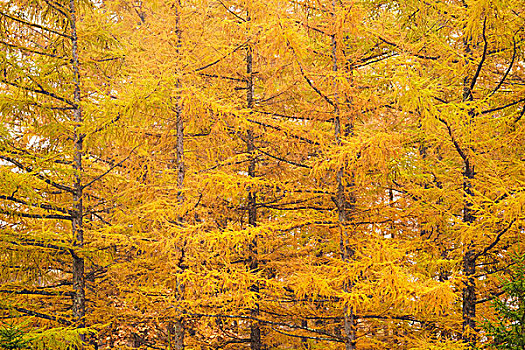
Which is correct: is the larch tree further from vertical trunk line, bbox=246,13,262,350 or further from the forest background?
vertical trunk line, bbox=246,13,262,350

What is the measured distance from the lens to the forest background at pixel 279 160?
7.74 m

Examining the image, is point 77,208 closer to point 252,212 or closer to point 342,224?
point 252,212

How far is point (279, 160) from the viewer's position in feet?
33.4

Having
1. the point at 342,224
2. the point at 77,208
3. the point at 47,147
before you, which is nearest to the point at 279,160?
the point at 342,224

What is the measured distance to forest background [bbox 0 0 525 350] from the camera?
305 inches

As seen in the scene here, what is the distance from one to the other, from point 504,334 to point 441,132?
12.9 ft

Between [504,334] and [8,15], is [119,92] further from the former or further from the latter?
[504,334]

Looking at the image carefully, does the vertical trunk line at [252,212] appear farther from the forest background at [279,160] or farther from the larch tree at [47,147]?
the larch tree at [47,147]

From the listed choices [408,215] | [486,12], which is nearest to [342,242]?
[408,215]

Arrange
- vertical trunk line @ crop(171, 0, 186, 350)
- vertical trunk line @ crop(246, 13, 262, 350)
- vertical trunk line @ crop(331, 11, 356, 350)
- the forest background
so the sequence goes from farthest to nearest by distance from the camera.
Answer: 1. vertical trunk line @ crop(246, 13, 262, 350)
2. vertical trunk line @ crop(171, 0, 186, 350)
3. vertical trunk line @ crop(331, 11, 356, 350)
4. the forest background

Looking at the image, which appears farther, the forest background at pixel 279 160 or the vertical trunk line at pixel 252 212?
the vertical trunk line at pixel 252 212

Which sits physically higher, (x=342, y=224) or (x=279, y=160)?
(x=279, y=160)

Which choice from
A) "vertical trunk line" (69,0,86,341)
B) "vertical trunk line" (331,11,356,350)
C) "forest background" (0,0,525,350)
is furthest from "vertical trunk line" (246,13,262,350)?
"vertical trunk line" (69,0,86,341)

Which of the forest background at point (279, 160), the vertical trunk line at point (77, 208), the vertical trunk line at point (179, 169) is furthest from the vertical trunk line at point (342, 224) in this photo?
the vertical trunk line at point (77, 208)
